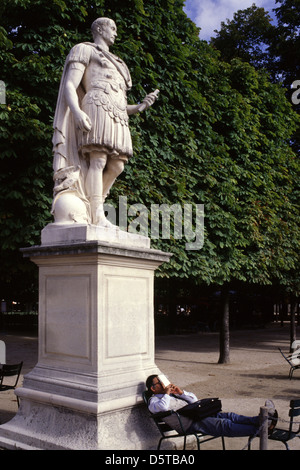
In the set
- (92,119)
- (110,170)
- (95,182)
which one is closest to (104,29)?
(92,119)

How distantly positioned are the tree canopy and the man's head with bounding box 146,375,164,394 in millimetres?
3707

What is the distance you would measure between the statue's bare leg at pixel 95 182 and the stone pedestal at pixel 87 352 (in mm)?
459

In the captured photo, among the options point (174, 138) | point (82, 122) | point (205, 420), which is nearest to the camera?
point (205, 420)

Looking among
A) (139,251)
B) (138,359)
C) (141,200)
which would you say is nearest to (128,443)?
(138,359)

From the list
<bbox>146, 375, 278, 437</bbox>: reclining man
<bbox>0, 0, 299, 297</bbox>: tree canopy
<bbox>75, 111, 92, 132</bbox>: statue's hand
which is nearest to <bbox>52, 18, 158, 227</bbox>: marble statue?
<bbox>75, 111, 92, 132</bbox>: statue's hand

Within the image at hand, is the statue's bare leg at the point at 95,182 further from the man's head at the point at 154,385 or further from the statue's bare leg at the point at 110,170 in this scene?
the man's head at the point at 154,385

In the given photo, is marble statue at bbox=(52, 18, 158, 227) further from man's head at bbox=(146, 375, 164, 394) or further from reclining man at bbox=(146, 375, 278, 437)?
reclining man at bbox=(146, 375, 278, 437)

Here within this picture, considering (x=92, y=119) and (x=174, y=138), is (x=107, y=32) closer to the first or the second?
(x=92, y=119)

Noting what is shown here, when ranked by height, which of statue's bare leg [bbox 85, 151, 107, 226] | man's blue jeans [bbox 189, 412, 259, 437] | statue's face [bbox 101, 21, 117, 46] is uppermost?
statue's face [bbox 101, 21, 117, 46]

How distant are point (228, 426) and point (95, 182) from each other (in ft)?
10.00

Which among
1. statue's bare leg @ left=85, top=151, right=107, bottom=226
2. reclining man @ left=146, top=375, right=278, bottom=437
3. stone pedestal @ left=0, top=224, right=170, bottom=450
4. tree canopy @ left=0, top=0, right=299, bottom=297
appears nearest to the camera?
reclining man @ left=146, top=375, right=278, bottom=437

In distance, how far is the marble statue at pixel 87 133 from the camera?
18.3 feet

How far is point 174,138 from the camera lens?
10.6 m

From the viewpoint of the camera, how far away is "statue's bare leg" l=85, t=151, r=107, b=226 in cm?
571
